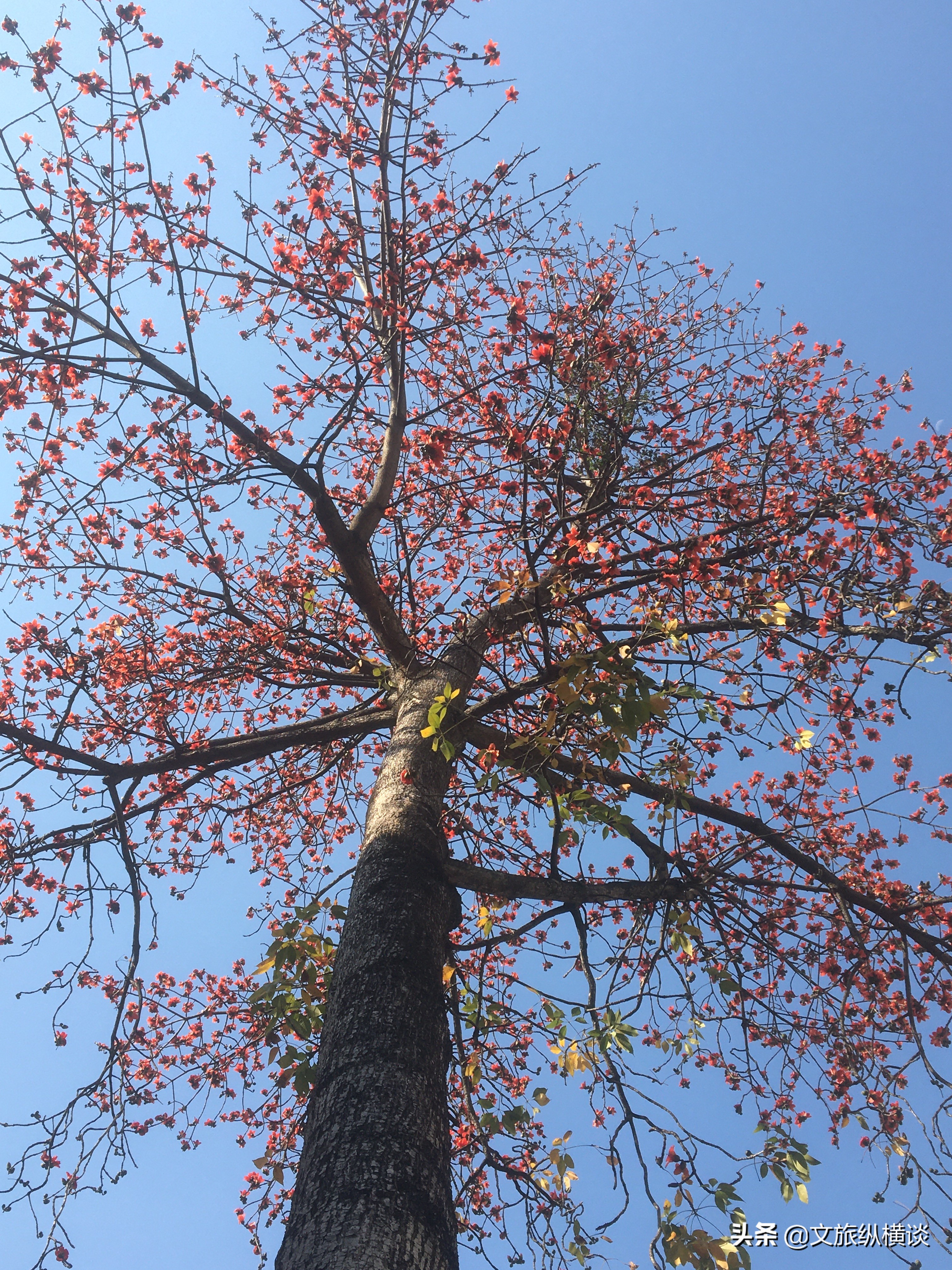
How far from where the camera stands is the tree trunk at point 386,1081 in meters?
1.68

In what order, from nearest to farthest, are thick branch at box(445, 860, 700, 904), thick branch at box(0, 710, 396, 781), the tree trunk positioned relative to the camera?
the tree trunk
thick branch at box(445, 860, 700, 904)
thick branch at box(0, 710, 396, 781)

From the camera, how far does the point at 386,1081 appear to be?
2.07 meters

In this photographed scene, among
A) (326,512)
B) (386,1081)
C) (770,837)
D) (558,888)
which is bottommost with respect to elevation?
(386,1081)

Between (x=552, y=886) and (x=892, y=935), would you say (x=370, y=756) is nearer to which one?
(x=552, y=886)

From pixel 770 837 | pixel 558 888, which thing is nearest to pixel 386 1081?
pixel 558 888

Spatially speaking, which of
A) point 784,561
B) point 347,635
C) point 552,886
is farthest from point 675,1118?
point 347,635

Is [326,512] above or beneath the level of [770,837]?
above

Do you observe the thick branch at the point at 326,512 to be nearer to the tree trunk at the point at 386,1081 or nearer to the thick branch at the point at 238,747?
the thick branch at the point at 238,747

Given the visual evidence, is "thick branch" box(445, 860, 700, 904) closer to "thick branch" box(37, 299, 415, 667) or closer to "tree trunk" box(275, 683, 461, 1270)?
"tree trunk" box(275, 683, 461, 1270)

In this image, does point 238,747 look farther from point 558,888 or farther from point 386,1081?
point 386,1081

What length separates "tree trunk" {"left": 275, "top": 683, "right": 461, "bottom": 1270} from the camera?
1.68m

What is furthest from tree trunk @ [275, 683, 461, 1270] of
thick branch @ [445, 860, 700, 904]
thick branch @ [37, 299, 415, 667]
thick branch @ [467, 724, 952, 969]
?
thick branch @ [37, 299, 415, 667]

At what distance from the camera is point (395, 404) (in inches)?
188

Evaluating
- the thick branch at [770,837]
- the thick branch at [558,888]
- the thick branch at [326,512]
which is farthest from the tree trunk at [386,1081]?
the thick branch at [326,512]
